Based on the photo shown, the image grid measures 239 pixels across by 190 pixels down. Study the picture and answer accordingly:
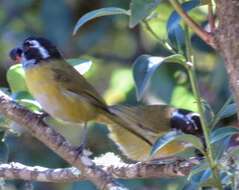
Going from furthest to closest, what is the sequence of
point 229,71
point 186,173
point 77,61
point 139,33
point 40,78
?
point 139,33 < point 40,78 < point 77,61 < point 186,173 < point 229,71

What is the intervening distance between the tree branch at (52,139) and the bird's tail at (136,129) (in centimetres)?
92

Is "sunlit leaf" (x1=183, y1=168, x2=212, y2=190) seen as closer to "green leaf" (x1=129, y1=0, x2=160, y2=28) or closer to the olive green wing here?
"green leaf" (x1=129, y1=0, x2=160, y2=28)

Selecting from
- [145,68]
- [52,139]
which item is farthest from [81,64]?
[145,68]

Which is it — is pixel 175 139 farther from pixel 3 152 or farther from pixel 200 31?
pixel 3 152

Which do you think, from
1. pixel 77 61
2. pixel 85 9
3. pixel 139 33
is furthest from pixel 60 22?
pixel 77 61

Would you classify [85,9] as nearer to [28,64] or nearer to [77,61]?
[28,64]

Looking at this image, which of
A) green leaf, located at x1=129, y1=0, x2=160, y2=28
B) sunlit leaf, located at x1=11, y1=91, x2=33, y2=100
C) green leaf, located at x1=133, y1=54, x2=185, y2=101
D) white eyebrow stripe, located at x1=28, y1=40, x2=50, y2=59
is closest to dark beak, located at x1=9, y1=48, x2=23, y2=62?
white eyebrow stripe, located at x1=28, y1=40, x2=50, y2=59

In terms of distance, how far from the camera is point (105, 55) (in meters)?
5.12

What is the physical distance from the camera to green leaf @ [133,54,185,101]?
1758mm

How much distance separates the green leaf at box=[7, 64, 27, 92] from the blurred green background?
2.29ft

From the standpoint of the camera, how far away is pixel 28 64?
324 centimetres

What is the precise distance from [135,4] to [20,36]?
10.8 feet

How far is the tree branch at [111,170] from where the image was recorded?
2178 millimetres

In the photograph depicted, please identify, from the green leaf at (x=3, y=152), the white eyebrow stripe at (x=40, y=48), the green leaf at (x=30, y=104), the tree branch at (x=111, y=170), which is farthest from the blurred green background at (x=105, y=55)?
the green leaf at (x=3, y=152)
